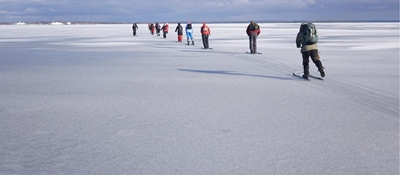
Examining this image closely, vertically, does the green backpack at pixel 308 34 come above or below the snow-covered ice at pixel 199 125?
above

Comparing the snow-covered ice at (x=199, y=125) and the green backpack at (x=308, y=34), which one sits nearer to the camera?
the snow-covered ice at (x=199, y=125)

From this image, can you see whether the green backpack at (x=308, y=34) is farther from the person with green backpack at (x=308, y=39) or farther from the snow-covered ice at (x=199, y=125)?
the snow-covered ice at (x=199, y=125)

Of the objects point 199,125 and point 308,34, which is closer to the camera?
point 199,125

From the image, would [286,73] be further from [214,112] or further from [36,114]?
[36,114]

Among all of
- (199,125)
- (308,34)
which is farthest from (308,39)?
(199,125)

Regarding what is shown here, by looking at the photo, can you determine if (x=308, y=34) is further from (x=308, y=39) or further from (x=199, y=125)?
(x=199, y=125)

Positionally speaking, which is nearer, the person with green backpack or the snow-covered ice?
the snow-covered ice

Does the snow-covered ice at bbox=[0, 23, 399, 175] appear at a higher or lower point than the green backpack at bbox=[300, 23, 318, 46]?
lower

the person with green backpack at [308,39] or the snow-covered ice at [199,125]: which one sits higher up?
the person with green backpack at [308,39]

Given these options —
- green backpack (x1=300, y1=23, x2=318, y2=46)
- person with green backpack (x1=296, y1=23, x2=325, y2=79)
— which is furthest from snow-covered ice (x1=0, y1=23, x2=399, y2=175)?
green backpack (x1=300, y1=23, x2=318, y2=46)

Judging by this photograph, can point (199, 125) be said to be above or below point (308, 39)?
below

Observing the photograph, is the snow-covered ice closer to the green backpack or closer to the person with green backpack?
the person with green backpack

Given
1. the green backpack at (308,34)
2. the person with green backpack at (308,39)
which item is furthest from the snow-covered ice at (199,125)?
the green backpack at (308,34)

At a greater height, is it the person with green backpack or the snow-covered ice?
the person with green backpack
